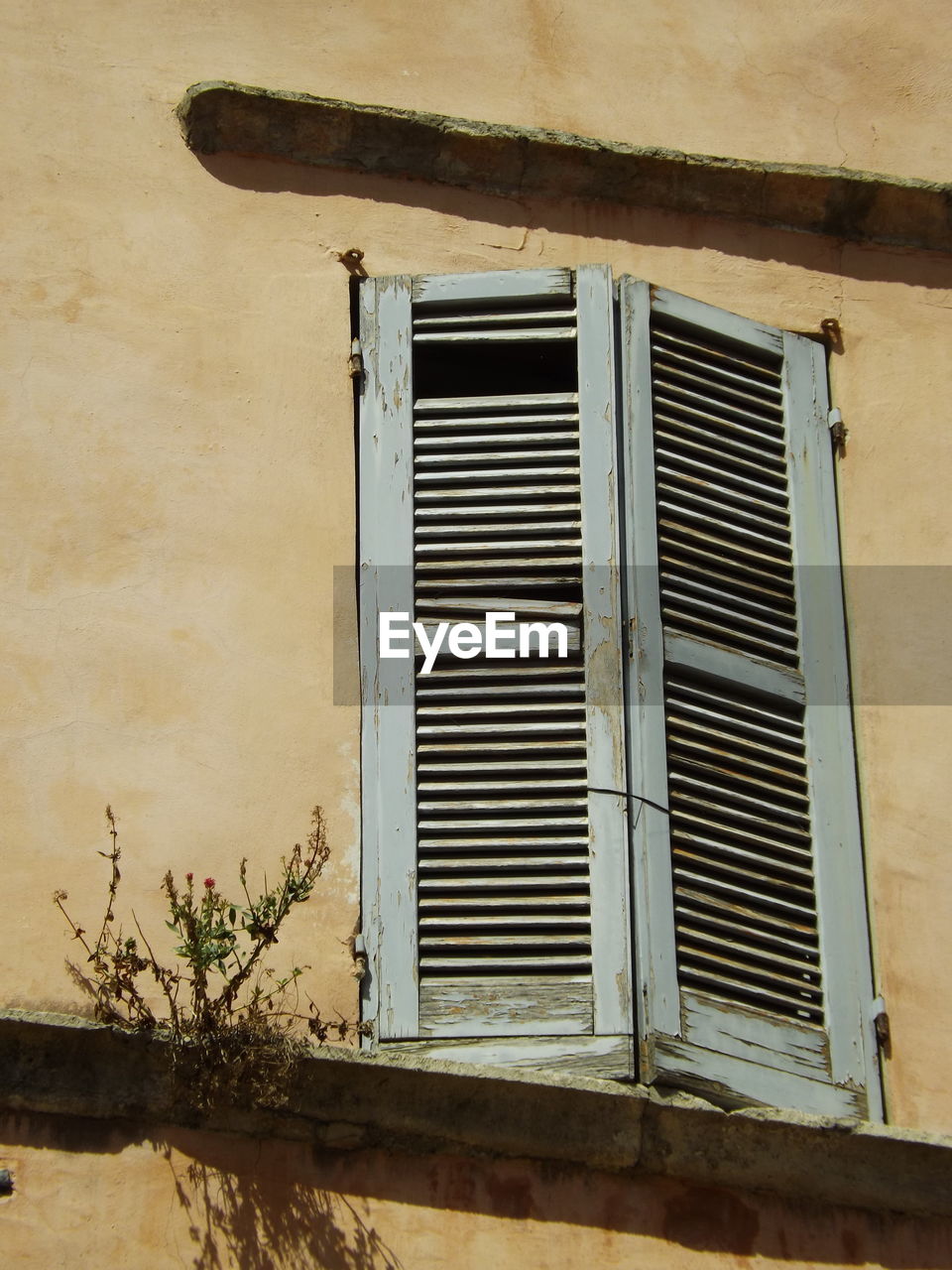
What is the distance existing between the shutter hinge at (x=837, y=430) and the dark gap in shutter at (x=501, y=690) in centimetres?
79

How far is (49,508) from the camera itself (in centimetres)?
561

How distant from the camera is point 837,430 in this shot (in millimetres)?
6074

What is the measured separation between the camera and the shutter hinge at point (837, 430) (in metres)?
6.08

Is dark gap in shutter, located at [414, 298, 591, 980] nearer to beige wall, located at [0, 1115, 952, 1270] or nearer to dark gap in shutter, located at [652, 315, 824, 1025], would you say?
dark gap in shutter, located at [652, 315, 824, 1025]

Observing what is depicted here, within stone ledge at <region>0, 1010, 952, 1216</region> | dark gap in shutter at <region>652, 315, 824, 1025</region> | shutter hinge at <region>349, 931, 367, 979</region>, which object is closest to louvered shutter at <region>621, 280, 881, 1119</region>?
dark gap in shutter at <region>652, 315, 824, 1025</region>

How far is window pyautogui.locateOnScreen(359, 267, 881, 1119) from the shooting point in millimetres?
5066

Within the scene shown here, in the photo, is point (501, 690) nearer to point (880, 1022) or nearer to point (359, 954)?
point (359, 954)

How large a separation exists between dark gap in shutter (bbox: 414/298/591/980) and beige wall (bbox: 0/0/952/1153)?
22cm

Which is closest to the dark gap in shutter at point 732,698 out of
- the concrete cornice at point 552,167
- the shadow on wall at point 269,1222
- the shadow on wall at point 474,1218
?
the shadow on wall at point 474,1218

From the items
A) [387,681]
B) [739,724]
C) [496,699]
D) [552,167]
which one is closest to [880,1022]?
[739,724]

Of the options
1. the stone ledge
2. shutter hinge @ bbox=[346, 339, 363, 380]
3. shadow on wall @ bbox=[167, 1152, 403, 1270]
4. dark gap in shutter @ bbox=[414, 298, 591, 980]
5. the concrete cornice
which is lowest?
shadow on wall @ bbox=[167, 1152, 403, 1270]

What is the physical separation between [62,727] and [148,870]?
0.45 meters

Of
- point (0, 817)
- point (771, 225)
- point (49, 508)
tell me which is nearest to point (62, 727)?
point (0, 817)

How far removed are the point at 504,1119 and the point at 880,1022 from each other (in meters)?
1.01
